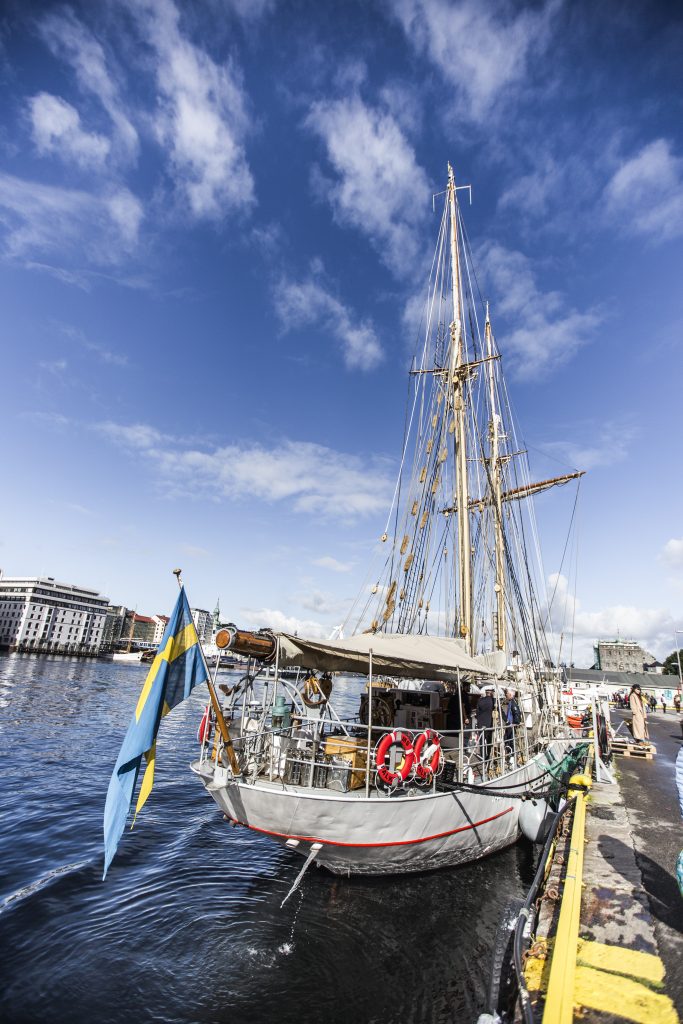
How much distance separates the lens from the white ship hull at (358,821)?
335 inches

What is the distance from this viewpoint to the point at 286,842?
8.84 m

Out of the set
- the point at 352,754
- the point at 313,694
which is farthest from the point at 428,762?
the point at 313,694

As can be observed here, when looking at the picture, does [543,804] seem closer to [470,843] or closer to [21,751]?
[470,843]

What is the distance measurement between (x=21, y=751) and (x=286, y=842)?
66.6ft

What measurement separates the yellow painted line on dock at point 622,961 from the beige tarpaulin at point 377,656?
16.3ft

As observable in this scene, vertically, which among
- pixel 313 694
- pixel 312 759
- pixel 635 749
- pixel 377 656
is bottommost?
pixel 635 749

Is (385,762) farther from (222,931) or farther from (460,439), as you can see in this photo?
(460,439)

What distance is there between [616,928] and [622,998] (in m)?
1.47

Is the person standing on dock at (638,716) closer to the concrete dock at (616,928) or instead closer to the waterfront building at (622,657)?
the concrete dock at (616,928)

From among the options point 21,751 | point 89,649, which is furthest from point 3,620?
point 21,751

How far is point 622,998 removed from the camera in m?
4.34

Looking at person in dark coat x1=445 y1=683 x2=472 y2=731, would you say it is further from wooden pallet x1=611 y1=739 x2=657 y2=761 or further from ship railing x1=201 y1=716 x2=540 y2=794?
wooden pallet x1=611 y1=739 x2=657 y2=761

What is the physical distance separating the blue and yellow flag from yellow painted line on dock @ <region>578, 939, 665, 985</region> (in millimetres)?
5542

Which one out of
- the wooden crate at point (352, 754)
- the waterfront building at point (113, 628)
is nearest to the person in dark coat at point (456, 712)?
the wooden crate at point (352, 754)
